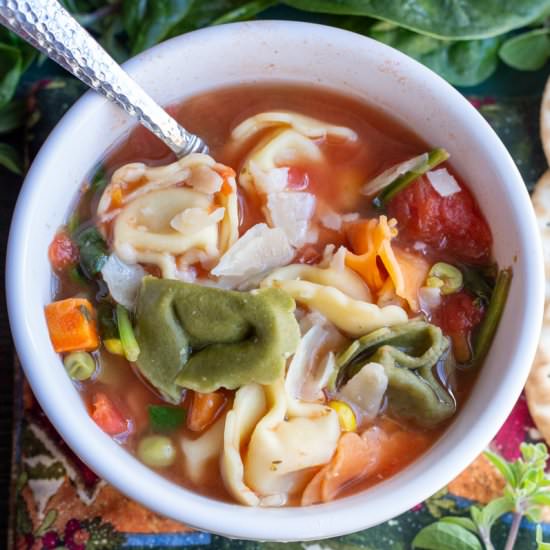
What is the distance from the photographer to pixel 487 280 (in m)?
2.57

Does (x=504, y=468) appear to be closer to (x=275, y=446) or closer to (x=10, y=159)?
(x=275, y=446)

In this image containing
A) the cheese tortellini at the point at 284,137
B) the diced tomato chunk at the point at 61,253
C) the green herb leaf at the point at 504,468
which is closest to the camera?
the diced tomato chunk at the point at 61,253

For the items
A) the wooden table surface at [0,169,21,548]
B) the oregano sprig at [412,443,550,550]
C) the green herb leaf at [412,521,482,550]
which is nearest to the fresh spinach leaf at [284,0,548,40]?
the oregano sprig at [412,443,550,550]

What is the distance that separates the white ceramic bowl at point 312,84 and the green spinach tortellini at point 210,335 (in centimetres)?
24

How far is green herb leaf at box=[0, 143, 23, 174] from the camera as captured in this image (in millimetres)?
3047

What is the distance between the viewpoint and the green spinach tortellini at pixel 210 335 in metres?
2.37

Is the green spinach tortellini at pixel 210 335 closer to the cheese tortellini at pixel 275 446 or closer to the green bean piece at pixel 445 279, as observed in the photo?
the cheese tortellini at pixel 275 446

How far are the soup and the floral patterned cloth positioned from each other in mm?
511

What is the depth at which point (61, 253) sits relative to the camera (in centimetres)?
254

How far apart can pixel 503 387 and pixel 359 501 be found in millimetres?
465

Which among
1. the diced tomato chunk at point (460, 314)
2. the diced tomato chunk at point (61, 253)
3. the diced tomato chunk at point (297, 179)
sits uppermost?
the diced tomato chunk at point (61, 253)

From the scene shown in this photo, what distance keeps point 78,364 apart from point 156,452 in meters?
0.31

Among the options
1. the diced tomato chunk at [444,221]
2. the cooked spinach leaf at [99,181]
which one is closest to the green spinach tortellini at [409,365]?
the diced tomato chunk at [444,221]

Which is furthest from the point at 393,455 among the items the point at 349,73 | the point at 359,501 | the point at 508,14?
the point at 508,14
